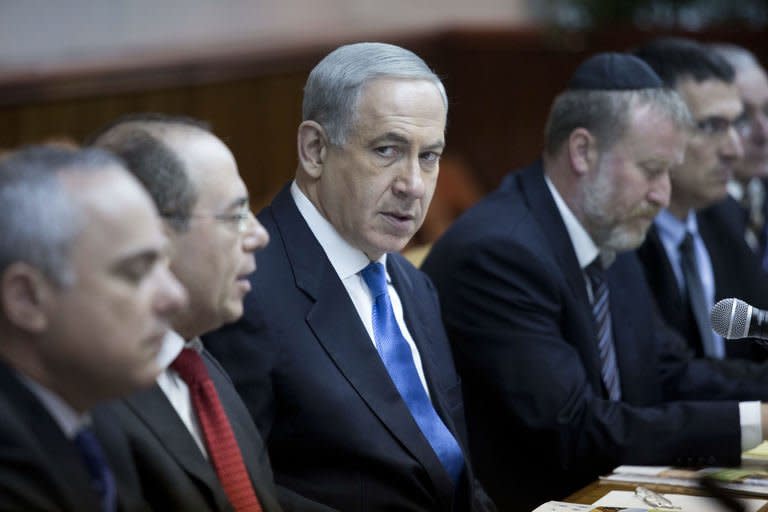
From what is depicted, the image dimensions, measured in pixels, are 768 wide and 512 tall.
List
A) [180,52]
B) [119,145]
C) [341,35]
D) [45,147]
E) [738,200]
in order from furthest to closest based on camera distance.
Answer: [341,35] → [180,52] → [738,200] → [119,145] → [45,147]

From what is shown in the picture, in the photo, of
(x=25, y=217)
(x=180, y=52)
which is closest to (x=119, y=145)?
(x=25, y=217)

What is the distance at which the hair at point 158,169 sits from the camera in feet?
7.23

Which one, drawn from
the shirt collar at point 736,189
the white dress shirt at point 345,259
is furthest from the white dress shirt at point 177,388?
the shirt collar at point 736,189

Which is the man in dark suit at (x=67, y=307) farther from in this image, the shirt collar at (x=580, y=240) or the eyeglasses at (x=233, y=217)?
the shirt collar at (x=580, y=240)

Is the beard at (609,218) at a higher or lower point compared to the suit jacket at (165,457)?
higher

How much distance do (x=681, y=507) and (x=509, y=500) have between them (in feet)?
2.79

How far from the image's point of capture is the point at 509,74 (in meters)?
8.01

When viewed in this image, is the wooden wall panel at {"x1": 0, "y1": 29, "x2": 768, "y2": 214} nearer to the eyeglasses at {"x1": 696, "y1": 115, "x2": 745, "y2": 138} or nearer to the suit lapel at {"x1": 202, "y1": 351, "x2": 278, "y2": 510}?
the suit lapel at {"x1": 202, "y1": 351, "x2": 278, "y2": 510}

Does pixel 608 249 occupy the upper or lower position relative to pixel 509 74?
lower

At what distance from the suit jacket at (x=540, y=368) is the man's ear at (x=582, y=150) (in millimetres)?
117

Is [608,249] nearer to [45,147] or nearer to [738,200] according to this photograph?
[738,200]

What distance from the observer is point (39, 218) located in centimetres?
170

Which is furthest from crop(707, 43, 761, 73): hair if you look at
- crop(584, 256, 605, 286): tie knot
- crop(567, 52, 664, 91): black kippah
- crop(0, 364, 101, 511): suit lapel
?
crop(0, 364, 101, 511): suit lapel

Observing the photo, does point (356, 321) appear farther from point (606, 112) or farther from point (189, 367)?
point (606, 112)
